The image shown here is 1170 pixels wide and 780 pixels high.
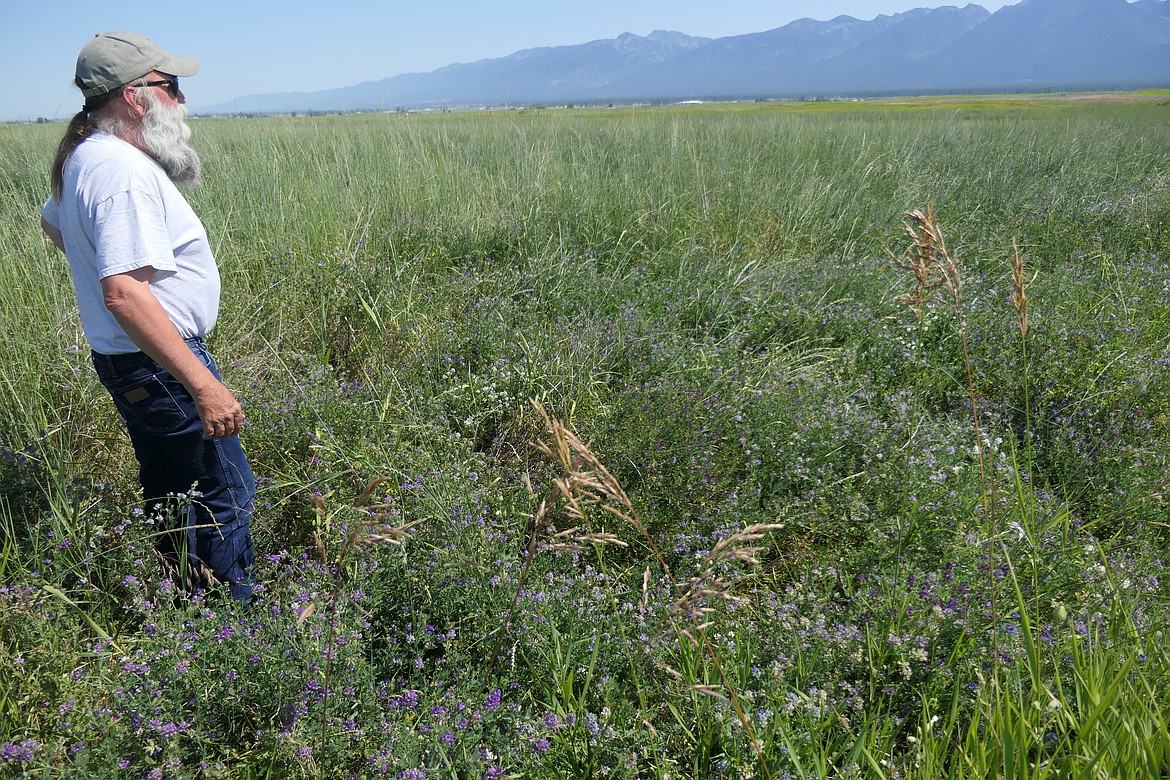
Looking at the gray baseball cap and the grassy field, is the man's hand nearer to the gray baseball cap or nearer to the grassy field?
the grassy field

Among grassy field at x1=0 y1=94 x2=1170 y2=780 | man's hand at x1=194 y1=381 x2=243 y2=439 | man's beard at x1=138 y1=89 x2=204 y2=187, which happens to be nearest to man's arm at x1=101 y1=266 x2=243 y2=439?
man's hand at x1=194 y1=381 x2=243 y2=439

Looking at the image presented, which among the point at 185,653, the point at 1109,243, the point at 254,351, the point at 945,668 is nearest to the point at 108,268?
the point at 185,653

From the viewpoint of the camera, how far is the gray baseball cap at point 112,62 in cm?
169

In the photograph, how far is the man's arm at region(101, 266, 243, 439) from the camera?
1627 mm

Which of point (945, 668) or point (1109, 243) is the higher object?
point (1109, 243)

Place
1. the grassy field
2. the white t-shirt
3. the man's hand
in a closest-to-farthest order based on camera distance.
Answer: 1. the grassy field
2. the white t-shirt
3. the man's hand

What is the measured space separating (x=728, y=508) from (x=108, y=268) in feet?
6.79

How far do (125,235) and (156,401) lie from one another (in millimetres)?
513

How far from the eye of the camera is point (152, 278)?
69.1 inches

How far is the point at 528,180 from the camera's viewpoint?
5805 mm

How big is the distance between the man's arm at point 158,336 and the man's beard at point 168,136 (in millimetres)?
417

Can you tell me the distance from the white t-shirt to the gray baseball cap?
0.13 metres

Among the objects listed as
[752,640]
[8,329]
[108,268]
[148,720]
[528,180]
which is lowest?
[752,640]

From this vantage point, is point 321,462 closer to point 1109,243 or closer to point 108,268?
point 108,268
